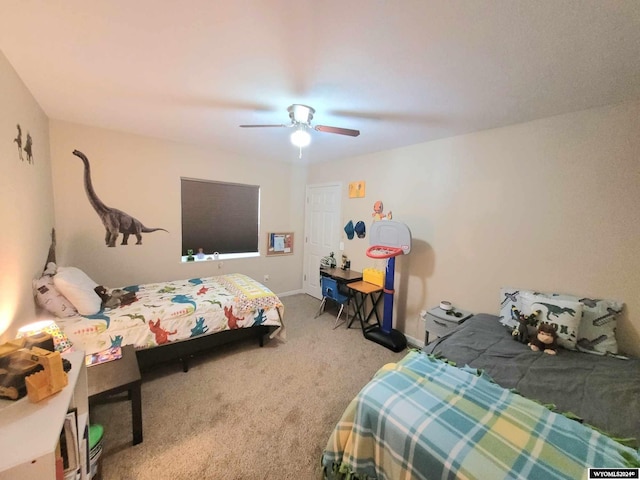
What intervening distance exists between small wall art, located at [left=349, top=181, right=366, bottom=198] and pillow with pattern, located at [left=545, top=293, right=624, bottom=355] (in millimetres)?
2589

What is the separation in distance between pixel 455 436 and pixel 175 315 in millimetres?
2395

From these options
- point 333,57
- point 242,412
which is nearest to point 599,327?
point 333,57

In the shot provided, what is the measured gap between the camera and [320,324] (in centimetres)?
359

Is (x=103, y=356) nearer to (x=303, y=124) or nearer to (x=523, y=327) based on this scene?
(x=303, y=124)

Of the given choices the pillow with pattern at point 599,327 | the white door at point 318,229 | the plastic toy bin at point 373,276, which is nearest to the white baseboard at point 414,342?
the plastic toy bin at point 373,276

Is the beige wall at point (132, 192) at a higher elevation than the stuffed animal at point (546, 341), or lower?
higher

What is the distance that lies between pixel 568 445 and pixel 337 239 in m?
3.35

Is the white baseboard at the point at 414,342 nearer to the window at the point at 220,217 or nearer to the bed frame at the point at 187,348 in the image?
the bed frame at the point at 187,348

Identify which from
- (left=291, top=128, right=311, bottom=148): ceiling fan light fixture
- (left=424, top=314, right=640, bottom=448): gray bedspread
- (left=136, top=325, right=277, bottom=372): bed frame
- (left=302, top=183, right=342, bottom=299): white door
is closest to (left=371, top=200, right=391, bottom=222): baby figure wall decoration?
(left=302, top=183, right=342, bottom=299): white door

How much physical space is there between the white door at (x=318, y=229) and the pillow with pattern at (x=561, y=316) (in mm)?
2650

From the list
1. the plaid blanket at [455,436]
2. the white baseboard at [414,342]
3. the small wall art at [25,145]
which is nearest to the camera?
the plaid blanket at [455,436]

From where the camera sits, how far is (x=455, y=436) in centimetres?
106

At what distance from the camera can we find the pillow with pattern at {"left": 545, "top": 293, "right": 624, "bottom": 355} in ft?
5.92

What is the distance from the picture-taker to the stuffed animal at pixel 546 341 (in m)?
1.82
